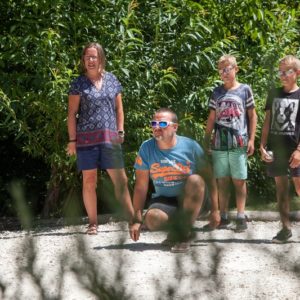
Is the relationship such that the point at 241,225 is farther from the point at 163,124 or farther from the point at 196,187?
the point at 163,124

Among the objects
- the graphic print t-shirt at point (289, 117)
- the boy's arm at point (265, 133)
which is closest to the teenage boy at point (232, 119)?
the boy's arm at point (265, 133)

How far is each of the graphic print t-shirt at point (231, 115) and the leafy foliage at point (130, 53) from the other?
2.46ft

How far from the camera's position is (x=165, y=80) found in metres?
7.65

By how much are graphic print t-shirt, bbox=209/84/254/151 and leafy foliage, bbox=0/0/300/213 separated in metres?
0.75

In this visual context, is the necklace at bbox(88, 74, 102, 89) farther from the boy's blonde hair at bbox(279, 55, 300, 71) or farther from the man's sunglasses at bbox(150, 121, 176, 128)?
the boy's blonde hair at bbox(279, 55, 300, 71)

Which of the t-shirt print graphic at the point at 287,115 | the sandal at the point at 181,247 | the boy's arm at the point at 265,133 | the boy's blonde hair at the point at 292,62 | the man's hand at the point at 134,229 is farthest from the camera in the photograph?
the boy's arm at the point at 265,133

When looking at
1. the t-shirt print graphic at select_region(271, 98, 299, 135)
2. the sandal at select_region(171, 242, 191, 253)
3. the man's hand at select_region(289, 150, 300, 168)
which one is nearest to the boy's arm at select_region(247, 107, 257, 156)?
the t-shirt print graphic at select_region(271, 98, 299, 135)

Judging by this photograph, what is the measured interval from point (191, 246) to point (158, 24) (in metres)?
6.42

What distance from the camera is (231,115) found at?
6523 mm

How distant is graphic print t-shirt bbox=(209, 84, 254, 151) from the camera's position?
6.52 m

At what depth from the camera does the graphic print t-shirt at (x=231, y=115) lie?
6.52m

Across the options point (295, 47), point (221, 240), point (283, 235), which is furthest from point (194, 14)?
point (221, 240)

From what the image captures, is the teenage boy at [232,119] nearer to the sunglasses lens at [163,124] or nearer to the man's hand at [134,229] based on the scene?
the sunglasses lens at [163,124]

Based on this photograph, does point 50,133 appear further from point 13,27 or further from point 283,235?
point 283,235
